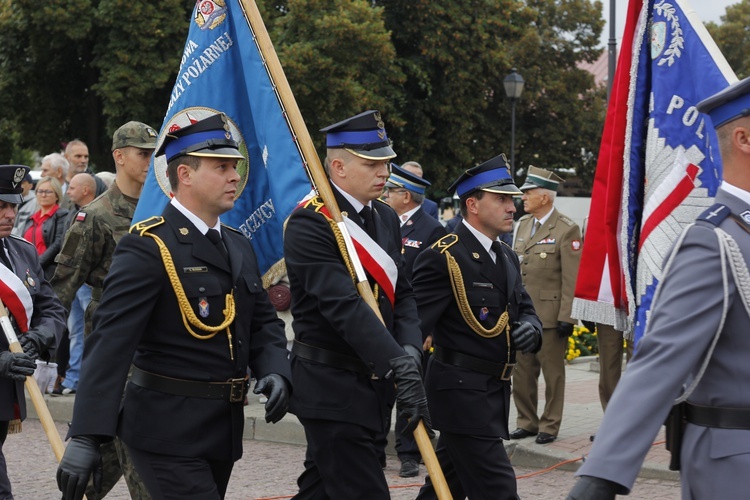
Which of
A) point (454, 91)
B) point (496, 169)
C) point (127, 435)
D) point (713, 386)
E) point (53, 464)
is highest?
point (454, 91)

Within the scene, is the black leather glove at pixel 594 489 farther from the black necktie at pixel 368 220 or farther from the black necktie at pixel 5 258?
the black necktie at pixel 5 258

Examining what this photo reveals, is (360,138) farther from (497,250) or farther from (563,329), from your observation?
(563,329)

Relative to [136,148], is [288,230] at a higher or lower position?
lower

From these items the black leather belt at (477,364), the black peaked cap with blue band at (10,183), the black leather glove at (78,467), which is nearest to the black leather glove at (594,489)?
the black leather glove at (78,467)

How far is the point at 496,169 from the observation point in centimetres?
609

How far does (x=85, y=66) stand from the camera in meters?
28.1

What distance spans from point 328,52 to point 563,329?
19740 mm

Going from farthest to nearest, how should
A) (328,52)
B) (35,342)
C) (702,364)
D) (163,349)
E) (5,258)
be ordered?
(328,52), (5,258), (35,342), (163,349), (702,364)

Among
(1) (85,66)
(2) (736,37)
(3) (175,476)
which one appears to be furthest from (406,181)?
(2) (736,37)

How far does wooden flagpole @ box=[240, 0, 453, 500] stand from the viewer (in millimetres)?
4801

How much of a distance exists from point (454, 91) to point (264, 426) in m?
24.1

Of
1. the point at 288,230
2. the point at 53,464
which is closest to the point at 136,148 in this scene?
the point at 288,230

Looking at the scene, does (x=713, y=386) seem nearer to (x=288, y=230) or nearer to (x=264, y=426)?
(x=288, y=230)

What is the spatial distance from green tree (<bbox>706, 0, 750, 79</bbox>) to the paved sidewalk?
118ft
